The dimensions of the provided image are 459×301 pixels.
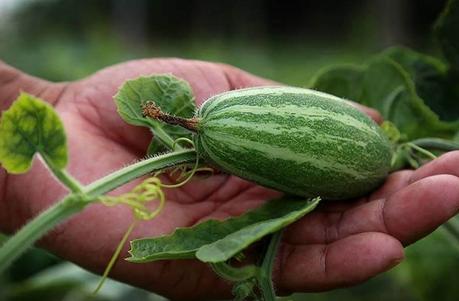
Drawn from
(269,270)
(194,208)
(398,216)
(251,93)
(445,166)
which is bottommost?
(194,208)

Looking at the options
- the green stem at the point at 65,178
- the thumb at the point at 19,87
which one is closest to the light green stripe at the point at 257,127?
the green stem at the point at 65,178

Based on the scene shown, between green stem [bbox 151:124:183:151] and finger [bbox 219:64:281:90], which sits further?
finger [bbox 219:64:281:90]

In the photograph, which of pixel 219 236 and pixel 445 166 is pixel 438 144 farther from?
pixel 219 236

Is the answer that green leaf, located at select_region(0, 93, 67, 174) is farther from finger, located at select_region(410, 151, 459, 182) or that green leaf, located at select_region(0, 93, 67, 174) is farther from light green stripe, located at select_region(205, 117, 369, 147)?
finger, located at select_region(410, 151, 459, 182)

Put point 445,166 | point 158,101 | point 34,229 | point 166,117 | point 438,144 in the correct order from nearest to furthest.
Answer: point 34,229 → point 166,117 → point 445,166 → point 158,101 → point 438,144

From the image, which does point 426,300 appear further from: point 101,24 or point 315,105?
point 101,24

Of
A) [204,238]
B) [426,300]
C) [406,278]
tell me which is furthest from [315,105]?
[406,278]

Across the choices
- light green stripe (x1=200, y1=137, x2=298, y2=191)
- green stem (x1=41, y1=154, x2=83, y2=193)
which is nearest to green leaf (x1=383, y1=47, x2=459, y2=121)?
light green stripe (x1=200, y1=137, x2=298, y2=191)

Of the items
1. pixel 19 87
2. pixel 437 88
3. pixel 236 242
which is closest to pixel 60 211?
pixel 236 242
